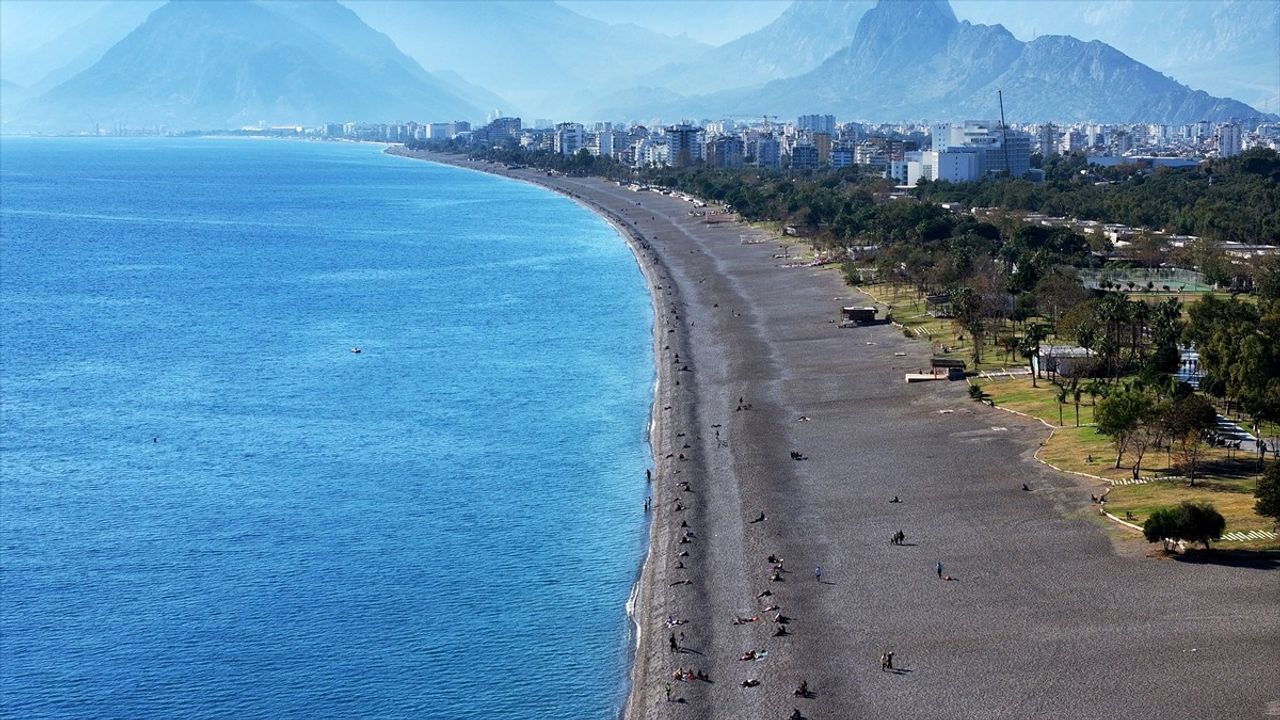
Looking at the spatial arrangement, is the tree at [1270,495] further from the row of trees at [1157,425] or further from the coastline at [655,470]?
the coastline at [655,470]

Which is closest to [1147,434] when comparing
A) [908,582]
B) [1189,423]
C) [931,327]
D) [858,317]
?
[1189,423]

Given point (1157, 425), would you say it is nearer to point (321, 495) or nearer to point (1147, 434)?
point (1147, 434)

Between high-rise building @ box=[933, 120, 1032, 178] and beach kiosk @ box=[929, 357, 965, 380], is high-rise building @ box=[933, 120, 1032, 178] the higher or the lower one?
the higher one

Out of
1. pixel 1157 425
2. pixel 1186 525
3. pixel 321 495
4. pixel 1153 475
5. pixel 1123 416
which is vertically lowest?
pixel 321 495

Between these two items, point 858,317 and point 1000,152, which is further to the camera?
point 1000,152

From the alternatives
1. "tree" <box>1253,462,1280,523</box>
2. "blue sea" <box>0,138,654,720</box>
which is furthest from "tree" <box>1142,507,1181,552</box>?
"blue sea" <box>0,138,654,720</box>

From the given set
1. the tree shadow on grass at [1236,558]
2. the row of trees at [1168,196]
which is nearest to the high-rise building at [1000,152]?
the row of trees at [1168,196]

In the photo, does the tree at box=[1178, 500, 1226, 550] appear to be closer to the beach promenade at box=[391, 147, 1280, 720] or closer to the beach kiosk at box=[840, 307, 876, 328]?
the beach promenade at box=[391, 147, 1280, 720]
